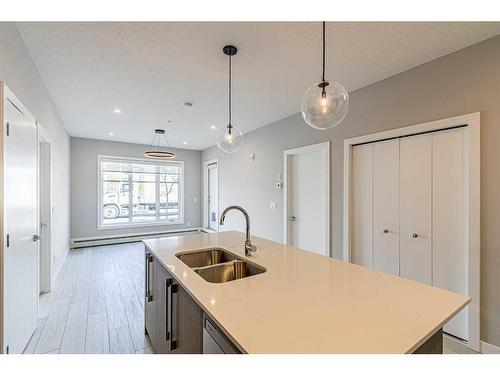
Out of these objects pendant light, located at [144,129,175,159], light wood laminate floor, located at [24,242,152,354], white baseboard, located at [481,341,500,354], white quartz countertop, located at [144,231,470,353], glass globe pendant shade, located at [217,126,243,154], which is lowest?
light wood laminate floor, located at [24,242,152,354]

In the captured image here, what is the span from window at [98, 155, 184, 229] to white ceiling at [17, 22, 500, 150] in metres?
2.94

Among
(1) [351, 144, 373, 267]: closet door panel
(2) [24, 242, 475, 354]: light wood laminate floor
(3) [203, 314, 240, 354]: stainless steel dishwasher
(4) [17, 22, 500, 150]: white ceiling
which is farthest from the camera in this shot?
(1) [351, 144, 373, 267]: closet door panel

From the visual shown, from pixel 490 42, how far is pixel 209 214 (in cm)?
658

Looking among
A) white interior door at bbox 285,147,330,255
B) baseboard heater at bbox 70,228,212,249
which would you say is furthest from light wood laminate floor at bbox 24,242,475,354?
white interior door at bbox 285,147,330,255

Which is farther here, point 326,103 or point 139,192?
point 139,192

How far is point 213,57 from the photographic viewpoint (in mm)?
2262

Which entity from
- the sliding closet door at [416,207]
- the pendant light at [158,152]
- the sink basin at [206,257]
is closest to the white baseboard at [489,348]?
the sliding closet door at [416,207]

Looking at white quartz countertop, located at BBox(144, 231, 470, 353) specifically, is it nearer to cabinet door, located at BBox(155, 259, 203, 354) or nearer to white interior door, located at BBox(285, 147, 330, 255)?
cabinet door, located at BBox(155, 259, 203, 354)

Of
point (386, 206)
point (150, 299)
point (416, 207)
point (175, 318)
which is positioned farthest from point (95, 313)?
point (416, 207)

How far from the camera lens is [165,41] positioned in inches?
79.0

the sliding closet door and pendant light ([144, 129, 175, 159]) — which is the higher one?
pendant light ([144, 129, 175, 159])

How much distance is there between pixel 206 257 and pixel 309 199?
86.0 inches

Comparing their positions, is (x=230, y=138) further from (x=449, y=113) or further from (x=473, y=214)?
(x=473, y=214)

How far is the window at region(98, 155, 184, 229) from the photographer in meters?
6.24
